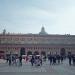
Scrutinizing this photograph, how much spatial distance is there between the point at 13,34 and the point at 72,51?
25630mm

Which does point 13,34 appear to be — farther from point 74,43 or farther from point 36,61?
point 36,61

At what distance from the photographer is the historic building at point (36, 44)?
105 m

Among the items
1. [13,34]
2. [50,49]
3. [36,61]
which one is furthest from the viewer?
[13,34]

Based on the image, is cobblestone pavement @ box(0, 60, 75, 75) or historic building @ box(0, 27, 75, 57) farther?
historic building @ box(0, 27, 75, 57)

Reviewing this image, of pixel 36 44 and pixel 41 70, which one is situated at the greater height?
pixel 36 44

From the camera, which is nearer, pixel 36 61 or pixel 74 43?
pixel 36 61

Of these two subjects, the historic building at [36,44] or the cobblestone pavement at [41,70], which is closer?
the cobblestone pavement at [41,70]

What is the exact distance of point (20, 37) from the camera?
110688 mm

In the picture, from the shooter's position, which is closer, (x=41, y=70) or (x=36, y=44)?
(x=41, y=70)

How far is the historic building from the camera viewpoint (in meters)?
105

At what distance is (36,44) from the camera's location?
10562 centimetres

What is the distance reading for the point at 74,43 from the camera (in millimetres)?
107938

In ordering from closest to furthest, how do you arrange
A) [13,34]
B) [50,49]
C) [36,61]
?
[36,61]
[50,49]
[13,34]

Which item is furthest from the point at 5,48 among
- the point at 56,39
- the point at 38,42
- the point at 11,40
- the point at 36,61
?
the point at 36,61
